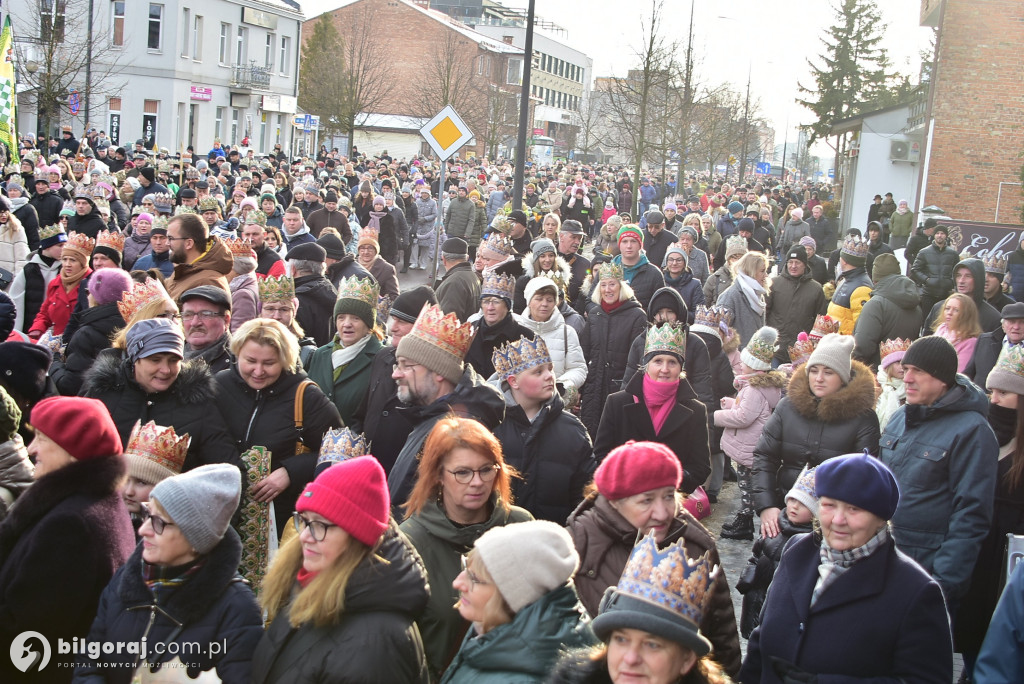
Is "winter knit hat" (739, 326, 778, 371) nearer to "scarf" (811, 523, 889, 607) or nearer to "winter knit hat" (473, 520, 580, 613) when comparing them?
"scarf" (811, 523, 889, 607)

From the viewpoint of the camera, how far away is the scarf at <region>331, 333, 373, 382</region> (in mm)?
6879

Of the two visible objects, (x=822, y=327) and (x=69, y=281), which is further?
(x=822, y=327)

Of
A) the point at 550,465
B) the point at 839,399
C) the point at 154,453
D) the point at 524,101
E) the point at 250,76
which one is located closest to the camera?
the point at 154,453

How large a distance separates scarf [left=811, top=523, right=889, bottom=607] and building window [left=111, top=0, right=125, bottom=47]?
57.4m

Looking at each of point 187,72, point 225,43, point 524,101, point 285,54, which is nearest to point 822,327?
point 524,101

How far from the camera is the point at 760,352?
8664 millimetres

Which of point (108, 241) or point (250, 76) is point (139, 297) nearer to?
point (108, 241)

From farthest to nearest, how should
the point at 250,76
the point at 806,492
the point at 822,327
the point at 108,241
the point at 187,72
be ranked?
the point at 250,76 → the point at 187,72 → the point at 822,327 → the point at 108,241 → the point at 806,492

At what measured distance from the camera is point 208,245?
8.59 meters

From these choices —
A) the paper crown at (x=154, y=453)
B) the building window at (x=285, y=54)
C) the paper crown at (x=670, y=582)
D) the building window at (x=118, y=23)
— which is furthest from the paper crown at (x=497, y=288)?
the building window at (x=285, y=54)

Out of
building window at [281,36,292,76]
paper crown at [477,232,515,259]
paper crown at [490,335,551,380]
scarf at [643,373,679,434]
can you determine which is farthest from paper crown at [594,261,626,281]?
building window at [281,36,292,76]

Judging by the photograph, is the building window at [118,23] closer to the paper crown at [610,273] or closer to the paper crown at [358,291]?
the paper crown at [610,273]

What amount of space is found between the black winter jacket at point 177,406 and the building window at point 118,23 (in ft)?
180

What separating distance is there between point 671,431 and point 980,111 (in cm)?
2640
